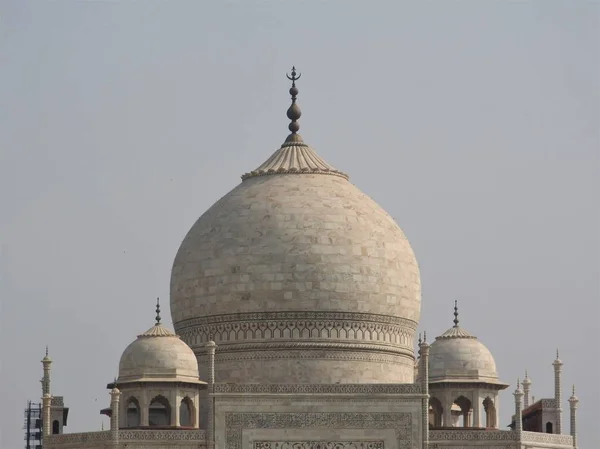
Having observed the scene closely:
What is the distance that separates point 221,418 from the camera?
38219 mm

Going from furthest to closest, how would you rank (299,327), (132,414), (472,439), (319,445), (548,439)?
(299,327) < (132,414) < (548,439) < (472,439) < (319,445)

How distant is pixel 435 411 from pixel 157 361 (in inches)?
216

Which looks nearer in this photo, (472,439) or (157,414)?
(472,439)

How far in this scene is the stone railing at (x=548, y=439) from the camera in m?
38.8

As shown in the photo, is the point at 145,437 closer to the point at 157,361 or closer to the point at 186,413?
the point at 157,361

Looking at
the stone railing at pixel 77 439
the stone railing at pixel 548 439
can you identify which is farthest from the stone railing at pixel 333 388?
the stone railing at pixel 77 439

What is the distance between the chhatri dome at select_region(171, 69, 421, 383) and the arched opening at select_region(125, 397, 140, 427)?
1.85 metres

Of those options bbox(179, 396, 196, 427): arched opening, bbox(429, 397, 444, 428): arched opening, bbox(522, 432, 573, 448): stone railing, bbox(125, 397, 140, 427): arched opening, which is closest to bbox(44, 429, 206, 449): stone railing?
bbox(179, 396, 196, 427): arched opening

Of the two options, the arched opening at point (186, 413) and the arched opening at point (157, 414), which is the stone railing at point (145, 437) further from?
the arched opening at point (157, 414)

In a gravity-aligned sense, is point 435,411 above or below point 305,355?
below

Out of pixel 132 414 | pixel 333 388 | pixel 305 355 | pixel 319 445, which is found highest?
pixel 305 355

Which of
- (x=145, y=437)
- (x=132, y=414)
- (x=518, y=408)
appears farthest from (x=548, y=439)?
(x=132, y=414)

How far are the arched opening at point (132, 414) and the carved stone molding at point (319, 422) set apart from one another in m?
1.98

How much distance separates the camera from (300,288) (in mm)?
40469
